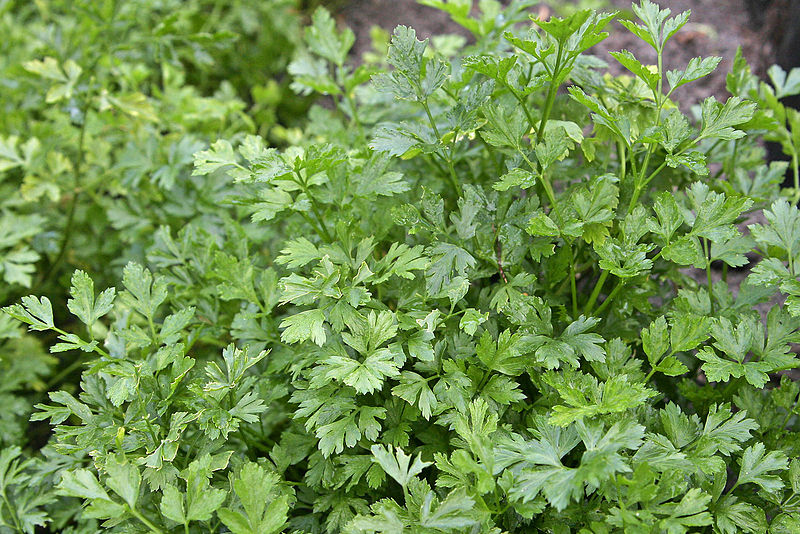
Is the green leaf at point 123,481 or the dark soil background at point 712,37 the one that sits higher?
the dark soil background at point 712,37

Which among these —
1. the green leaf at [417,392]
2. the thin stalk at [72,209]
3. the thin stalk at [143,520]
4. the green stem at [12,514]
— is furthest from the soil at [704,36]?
the green stem at [12,514]

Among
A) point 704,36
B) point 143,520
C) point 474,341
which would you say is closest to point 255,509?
point 143,520

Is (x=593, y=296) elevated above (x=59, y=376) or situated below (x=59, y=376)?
above

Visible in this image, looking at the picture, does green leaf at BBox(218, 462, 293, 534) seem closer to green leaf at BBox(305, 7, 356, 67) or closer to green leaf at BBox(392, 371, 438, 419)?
green leaf at BBox(392, 371, 438, 419)

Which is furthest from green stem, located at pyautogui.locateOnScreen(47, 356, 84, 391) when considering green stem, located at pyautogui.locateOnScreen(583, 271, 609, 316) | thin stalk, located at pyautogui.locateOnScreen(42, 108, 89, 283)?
green stem, located at pyautogui.locateOnScreen(583, 271, 609, 316)

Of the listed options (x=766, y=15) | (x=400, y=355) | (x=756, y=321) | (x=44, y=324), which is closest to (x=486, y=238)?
(x=400, y=355)

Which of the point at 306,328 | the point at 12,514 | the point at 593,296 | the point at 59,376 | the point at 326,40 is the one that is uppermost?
the point at 326,40

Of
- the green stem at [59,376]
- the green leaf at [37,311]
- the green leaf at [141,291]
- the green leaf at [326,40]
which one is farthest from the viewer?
the green stem at [59,376]

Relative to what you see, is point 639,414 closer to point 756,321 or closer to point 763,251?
point 756,321

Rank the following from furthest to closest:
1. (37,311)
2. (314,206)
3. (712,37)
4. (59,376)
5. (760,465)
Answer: (712,37) → (59,376) → (314,206) → (37,311) → (760,465)

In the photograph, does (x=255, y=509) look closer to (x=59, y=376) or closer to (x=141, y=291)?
(x=141, y=291)

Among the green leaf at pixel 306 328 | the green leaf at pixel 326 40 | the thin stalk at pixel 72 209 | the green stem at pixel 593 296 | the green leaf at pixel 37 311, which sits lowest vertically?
the thin stalk at pixel 72 209

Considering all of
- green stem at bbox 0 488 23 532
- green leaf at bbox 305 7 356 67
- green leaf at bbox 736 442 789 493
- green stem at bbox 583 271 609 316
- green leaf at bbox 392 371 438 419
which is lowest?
green stem at bbox 0 488 23 532

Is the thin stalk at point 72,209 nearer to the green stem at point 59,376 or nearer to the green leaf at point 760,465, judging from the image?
the green stem at point 59,376
